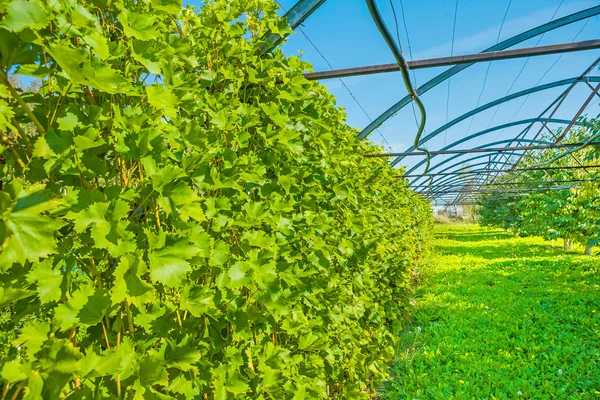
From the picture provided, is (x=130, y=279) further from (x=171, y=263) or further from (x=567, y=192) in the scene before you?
(x=567, y=192)

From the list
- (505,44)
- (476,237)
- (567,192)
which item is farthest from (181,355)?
(476,237)

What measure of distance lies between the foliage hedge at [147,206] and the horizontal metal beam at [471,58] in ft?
1.98

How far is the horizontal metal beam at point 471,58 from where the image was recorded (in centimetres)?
199

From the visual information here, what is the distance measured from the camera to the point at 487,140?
10.6m

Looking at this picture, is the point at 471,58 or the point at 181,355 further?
the point at 471,58

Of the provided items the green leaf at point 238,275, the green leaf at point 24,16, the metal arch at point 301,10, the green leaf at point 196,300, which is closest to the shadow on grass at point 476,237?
the metal arch at point 301,10

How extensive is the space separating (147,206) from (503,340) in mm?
5153

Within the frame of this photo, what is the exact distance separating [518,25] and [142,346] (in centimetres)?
543

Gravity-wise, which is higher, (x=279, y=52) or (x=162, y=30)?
(x=279, y=52)

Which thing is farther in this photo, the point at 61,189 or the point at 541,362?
the point at 541,362

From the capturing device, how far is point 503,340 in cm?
436

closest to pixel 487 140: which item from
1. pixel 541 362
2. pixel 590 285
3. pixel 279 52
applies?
pixel 590 285

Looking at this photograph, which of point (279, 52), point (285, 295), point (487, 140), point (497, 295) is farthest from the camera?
point (487, 140)

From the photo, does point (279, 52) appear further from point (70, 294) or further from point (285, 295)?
point (70, 294)
